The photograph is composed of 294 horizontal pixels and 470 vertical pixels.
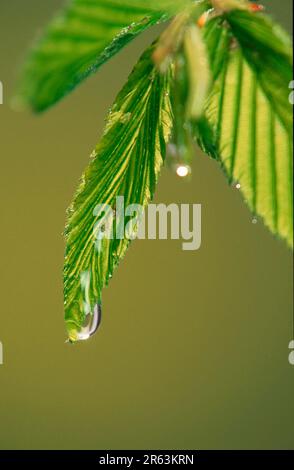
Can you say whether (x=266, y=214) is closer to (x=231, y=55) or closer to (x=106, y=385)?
(x=231, y=55)

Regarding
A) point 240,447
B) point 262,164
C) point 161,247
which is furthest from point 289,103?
point 240,447

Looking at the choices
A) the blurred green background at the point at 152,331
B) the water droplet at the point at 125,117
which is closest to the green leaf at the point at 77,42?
the water droplet at the point at 125,117

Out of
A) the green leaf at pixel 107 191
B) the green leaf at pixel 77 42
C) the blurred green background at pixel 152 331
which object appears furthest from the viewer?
the blurred green background at pixel 152 331

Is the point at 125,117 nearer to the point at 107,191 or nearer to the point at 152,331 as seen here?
the point at 107,191

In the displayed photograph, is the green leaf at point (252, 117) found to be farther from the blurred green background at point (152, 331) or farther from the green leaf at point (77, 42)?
the blurred green background at point (152, 331)

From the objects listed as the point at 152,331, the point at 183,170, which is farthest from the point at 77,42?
the point at 152,331

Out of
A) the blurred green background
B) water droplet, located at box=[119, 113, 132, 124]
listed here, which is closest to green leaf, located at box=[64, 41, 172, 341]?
water droplet, located at box=[119, 113, 132, 124]
